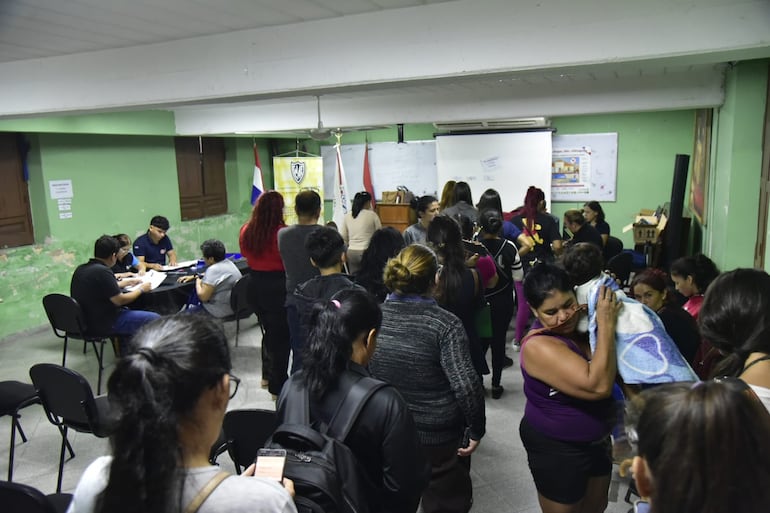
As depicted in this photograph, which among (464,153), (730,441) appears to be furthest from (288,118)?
(730,441)

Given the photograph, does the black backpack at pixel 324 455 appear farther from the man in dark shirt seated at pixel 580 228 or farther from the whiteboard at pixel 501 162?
the whiteboard at pixel 501 162

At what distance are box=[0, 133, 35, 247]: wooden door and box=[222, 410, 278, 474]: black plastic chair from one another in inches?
203

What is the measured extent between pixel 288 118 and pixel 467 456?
5246 mm

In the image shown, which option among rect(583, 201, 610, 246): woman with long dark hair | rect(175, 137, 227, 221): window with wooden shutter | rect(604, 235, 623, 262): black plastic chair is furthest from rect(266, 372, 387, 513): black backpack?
rect(175, 137, 227, 221): window with wooden shutter

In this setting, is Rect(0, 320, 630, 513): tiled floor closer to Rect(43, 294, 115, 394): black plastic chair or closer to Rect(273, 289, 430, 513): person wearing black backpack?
Rect(43, 294, 115, 394): black plastic chair

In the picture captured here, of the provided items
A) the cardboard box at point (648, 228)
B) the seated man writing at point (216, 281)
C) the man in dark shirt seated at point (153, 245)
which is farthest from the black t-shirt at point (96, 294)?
the cardboard box at point (648, 228)

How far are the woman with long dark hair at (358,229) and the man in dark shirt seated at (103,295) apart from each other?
172cm

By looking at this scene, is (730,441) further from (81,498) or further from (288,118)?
(288,118)

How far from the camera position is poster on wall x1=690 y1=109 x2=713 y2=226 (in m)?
5.57

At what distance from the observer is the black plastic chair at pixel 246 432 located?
2.07 m

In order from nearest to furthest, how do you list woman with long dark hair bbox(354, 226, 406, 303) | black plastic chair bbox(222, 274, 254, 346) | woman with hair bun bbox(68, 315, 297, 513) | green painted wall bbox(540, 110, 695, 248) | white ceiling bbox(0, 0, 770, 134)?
woman with hair bun bbox(68, 315, 297, 513) < white ceiling bbox(0, 0, 770, 134) < woman with long dark hair bbox(354, 226, 406, 303) < black plastic chair bbox(222, 274, 254, 346) < green painted wall bbox(540, 110, 695, 248)

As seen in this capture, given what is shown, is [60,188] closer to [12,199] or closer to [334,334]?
[12,199]

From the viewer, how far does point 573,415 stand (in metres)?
1.73

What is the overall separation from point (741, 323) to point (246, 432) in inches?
67.9
